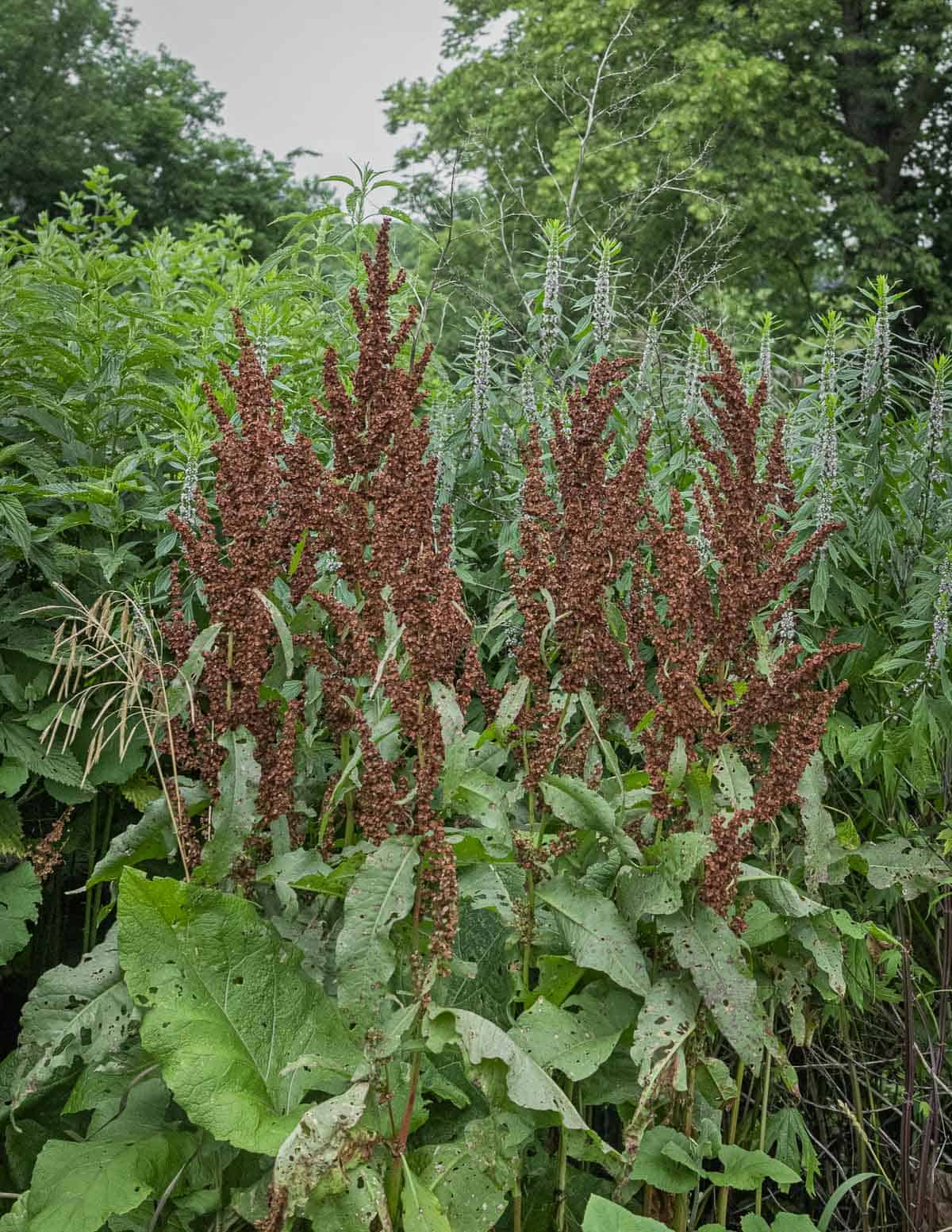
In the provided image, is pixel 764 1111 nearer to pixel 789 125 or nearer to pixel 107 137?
pixel 789 125

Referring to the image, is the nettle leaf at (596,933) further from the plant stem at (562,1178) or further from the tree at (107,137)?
the tree at (107,137)

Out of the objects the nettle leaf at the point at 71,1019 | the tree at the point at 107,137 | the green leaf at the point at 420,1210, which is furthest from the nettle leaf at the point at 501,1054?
the tree at the point at 107,137

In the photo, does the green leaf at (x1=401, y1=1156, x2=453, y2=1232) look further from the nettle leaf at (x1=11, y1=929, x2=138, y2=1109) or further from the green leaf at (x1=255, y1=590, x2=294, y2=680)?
the green leaf at (x1=255, y1=590, x2=294, y2=680)

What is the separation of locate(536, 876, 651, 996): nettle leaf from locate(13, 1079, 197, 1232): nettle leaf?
3.12ft

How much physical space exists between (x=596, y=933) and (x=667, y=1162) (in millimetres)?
524

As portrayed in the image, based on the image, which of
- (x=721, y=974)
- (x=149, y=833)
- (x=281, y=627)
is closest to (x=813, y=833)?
(x=721, y=974)

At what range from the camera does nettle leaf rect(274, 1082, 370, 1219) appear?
1.79 metres

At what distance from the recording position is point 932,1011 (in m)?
3.31

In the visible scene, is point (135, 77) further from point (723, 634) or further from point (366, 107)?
point (723, 634)

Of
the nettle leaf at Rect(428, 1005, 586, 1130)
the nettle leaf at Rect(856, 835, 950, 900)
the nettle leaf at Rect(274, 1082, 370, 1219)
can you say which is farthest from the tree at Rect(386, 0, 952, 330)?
the nettle leaf at Rect(274, 1082, 370, 1219)

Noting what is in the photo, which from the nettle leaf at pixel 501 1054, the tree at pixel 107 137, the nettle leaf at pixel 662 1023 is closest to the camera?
the nettle leaf at pixel 501 1054

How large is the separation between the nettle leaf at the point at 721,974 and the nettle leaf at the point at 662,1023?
0.05 meters

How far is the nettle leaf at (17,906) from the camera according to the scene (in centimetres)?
295

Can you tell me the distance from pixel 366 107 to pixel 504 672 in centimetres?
703
